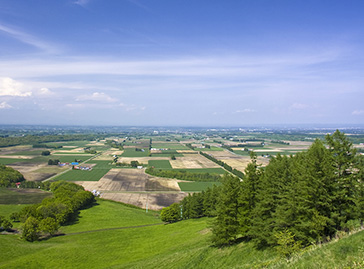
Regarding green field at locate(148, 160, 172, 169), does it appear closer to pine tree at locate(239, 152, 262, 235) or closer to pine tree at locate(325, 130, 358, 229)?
pine tree at locate(239, 152, 262, 235)

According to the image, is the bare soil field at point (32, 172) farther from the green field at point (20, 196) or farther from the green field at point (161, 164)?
the green field at point (161, 164)

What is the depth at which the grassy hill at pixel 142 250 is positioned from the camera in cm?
1841

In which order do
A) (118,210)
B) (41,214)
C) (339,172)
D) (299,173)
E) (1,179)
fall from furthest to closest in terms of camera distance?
(1,179)
(118,210)
(41,214)
(299,173)
(339,172)

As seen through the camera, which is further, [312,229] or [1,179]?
[1,179]

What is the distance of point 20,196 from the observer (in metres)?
88.1

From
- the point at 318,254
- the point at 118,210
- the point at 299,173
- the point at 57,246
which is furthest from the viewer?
the point at 118,210

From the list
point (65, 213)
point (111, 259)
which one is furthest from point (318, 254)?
point (65, 213)

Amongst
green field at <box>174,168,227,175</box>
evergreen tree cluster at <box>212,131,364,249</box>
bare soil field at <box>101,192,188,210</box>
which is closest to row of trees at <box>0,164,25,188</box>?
bare soil field at <box>101,192,188,210</box>

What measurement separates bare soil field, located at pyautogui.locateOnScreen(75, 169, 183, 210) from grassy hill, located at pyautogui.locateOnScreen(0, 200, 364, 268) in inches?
663

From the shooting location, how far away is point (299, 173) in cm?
2944

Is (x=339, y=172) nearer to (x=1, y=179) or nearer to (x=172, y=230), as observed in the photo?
(x=172, y=230)

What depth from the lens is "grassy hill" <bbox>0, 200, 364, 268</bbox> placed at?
18406mm

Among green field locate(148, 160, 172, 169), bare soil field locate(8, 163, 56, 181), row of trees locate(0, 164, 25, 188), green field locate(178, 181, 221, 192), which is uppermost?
row of trees locate(0, 164, 25, 188)

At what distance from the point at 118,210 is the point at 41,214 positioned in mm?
22344
